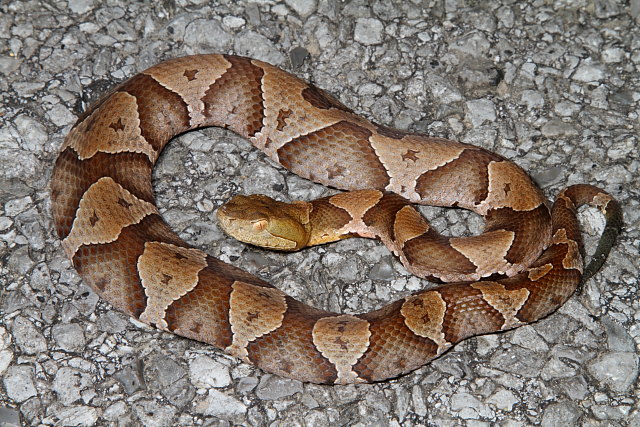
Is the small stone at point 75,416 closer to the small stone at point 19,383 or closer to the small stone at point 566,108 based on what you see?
the small stone at point 19,383

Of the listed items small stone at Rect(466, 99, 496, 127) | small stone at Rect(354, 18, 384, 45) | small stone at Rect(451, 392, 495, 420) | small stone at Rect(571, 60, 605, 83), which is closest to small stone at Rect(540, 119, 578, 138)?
small stone at Rect(466, 99, 496, 127)

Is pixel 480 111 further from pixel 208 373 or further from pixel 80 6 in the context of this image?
pixel 80 6

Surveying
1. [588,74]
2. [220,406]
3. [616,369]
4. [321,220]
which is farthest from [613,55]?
[220,406]

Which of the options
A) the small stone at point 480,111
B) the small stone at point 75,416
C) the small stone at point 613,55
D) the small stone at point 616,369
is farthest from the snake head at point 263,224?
the small stone at point 613,55

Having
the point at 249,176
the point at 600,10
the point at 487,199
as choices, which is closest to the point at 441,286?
the point at 487,199

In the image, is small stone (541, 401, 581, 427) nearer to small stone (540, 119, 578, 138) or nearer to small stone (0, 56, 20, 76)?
small stone (540, 119, 578, 138)

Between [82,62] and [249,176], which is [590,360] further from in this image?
[82,62]

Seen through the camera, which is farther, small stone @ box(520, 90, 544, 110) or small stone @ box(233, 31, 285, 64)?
small stone @ box(233, 31, 285, 64)
